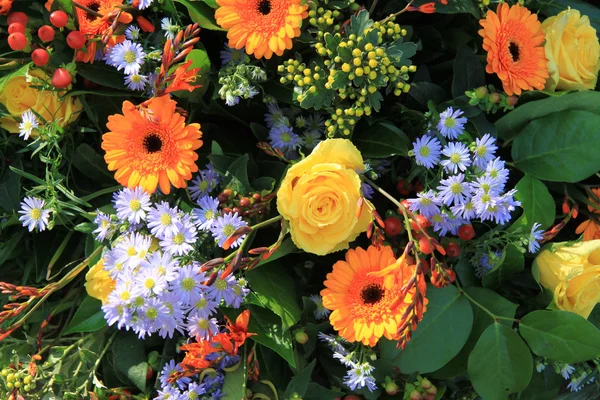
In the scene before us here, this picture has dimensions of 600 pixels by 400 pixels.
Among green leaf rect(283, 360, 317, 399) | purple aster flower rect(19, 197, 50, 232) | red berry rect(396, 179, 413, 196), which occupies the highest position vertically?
red berry rect(396, 179, 413, 196)

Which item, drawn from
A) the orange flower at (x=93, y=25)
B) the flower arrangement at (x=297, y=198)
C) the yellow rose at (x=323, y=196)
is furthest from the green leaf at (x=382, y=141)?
the orange flower at (x=93, y=25)

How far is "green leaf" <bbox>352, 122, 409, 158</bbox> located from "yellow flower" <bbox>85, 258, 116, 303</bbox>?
0.45 meters

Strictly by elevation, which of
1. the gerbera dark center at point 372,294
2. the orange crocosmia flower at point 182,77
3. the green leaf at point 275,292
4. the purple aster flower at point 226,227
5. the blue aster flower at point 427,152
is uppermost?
the orange crocosmia flower at point 182,77

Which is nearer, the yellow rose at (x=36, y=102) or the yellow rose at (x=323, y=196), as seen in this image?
the yellow rose at (x=323, y=196)

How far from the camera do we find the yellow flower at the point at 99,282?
0.88 metres

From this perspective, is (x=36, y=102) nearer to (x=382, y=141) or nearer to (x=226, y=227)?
(x=226, y=227)

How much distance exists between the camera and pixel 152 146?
2.76ft

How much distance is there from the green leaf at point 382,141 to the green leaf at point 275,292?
0.80 ft

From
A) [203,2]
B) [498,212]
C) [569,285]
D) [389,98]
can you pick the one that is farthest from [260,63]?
[569,285]

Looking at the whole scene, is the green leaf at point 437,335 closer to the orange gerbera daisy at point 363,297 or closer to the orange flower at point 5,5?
the orange gerbera daisy at point 363,297

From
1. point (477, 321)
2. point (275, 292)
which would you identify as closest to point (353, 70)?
point (275, 292)

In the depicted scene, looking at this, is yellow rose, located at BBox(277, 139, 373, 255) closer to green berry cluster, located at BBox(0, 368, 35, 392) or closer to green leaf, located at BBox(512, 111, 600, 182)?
green leaf, located at BBox(512, 111, 600, 182)

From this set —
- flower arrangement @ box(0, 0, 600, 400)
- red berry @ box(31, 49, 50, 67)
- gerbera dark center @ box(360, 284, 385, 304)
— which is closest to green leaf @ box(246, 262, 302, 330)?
flower arrangement @ box(0, 0, 600, 400)

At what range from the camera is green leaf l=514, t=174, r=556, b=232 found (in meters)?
0.91
